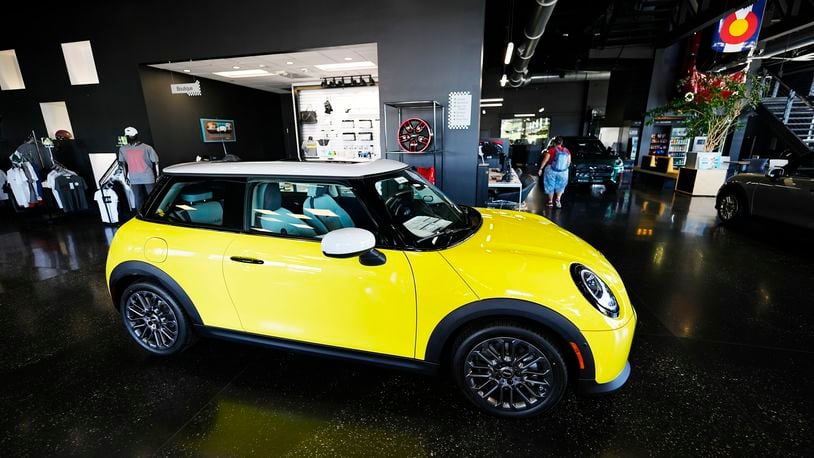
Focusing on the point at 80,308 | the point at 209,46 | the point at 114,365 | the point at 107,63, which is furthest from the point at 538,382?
the point at 107,63

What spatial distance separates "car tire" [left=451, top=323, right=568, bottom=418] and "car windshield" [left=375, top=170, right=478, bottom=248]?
0.57m

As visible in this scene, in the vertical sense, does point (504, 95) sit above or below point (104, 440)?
above

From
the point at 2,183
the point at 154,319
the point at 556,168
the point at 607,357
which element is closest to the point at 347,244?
the point at 607,357

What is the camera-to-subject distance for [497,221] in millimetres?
2508

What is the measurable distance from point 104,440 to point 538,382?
2.30 m

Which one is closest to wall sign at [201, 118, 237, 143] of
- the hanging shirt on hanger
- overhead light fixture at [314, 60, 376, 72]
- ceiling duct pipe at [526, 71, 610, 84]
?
overhead light fixture at [314, 60, 376, 72]

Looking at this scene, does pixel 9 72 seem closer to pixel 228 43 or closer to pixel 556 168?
pixel 228 43

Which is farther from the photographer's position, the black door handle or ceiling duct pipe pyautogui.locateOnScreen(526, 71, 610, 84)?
ceiling duct pipe pyautogui.locateOnScreen(526, 71, 610, 84)

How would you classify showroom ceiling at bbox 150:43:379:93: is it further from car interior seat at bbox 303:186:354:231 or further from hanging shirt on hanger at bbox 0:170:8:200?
hanging shirt on hanger at bbox 0:170:8:200

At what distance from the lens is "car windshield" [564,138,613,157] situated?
10.5 metres

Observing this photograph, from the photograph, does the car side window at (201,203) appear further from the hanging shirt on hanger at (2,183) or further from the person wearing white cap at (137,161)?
the hanging shirt on hanger at (2,183)

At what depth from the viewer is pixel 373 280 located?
187 centimetres

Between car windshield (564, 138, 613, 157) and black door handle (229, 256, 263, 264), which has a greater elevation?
car windshield (564, 138, 613, 157)

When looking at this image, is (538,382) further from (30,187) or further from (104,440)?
(30,187)
